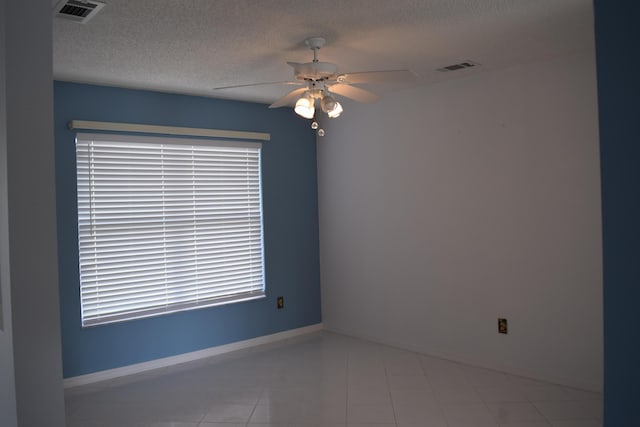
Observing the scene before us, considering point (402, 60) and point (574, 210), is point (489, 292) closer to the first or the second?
point (574, 210)

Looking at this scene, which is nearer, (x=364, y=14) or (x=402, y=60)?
(x=364, y=14)

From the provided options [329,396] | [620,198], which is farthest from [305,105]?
[329,396]

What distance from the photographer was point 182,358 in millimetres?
4621

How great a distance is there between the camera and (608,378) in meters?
2.19

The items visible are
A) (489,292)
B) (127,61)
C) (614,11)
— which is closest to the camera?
(614,11)

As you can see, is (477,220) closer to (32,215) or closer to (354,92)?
(354,92)

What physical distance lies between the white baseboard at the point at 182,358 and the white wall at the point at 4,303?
8.58 ft

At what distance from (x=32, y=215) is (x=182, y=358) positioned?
10.3 ft

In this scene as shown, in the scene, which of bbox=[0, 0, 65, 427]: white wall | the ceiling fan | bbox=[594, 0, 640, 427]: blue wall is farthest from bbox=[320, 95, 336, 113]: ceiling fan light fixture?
bbox=[0, 0, 65, 427]: white wall

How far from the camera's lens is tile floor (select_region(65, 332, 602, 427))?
329 centimetres

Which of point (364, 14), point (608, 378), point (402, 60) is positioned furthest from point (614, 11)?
point (402, 60)

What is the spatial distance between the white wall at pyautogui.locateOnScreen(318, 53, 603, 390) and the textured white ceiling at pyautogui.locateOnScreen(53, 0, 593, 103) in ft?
1.41

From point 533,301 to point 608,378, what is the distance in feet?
5.85

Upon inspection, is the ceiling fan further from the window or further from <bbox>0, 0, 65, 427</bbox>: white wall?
the window
